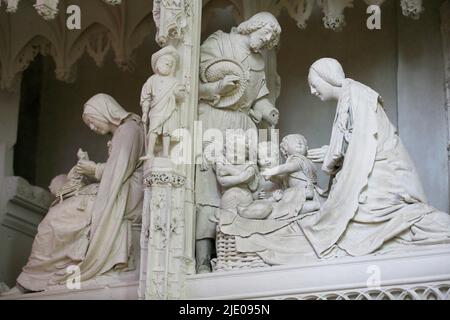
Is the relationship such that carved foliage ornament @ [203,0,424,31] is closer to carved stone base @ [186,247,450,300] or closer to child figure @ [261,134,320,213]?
child figure @ [261,134,320,213]

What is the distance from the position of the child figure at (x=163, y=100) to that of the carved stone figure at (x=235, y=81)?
447 millimetres

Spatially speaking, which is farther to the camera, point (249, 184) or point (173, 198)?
point (249, 184)

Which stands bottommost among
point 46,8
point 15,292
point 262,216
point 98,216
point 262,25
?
point 15,292

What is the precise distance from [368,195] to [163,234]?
4.88ft

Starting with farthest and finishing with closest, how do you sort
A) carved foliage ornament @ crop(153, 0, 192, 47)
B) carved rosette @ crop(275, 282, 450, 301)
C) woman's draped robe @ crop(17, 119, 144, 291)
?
woman's draped robe @ crop(17, 119, 144, 291)
carved foliage ornament @ crop(153, 0, 192, 47)
carved rosette @ crop(275, 282, 450, 301)

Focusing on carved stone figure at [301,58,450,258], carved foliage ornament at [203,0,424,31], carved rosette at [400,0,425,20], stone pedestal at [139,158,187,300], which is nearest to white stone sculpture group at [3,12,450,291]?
carved stone figure at [301,58,450,258]

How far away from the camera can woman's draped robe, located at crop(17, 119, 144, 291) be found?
9953mm

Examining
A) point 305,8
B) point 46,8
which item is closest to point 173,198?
point 46,8

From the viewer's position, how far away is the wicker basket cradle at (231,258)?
9.17m

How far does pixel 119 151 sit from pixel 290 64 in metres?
2.34

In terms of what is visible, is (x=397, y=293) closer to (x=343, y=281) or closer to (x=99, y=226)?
(x=343, y=281)

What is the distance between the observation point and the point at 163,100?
9508 mm

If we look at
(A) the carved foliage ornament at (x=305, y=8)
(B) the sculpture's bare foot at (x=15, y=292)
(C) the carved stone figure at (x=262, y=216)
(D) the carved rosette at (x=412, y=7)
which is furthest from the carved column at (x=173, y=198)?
(D) the carved rosette at (x=412, y=7)
